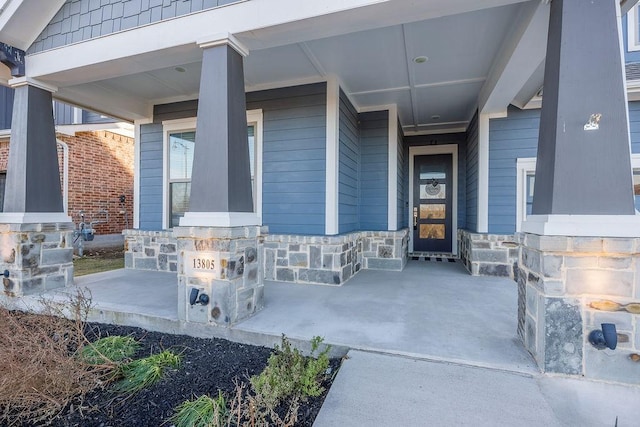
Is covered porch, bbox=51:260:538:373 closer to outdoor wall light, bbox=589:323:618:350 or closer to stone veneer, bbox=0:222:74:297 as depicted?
stone veneer, bbox=0:222:74:297

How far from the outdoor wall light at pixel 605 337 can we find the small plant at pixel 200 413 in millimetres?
2121

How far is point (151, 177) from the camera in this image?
5387mm

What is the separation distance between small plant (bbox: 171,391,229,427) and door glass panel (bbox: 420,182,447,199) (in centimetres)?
619

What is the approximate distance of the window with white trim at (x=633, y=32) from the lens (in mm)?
4172

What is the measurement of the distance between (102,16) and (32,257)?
9.22ft

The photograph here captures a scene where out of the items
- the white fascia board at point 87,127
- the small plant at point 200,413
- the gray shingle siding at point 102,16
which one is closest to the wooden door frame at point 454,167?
the gray shingle siding at point 102,16

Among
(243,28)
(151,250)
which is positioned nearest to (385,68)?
(243,28)

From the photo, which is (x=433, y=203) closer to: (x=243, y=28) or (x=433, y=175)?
(x=433, y=175)

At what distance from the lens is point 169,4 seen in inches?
116

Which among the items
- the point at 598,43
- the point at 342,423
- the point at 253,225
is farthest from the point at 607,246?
the point at 253,225

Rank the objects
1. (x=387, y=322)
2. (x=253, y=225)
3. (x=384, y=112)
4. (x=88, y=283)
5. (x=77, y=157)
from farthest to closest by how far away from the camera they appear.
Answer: (x=77, y=157) < (x=384, y=112) < (x=88, y=283) < (x=253, y=225) < (x=387, y=322)

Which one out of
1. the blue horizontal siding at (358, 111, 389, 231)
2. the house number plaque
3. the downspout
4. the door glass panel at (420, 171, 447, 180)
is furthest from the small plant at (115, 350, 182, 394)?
the downspout

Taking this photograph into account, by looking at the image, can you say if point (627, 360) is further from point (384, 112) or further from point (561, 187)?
point (384, 112)

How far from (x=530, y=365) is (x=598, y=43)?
206cm
